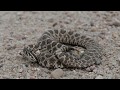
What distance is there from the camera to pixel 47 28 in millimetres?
13562

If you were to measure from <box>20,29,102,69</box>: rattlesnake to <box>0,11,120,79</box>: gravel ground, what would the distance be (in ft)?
0.65

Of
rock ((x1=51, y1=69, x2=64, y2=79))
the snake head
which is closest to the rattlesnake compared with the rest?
the snake head

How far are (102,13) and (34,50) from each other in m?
5.16

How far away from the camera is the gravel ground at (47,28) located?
970cm

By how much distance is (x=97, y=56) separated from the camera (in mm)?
10445

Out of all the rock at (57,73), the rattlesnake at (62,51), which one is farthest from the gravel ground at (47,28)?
the rattlesnake at (62,51)

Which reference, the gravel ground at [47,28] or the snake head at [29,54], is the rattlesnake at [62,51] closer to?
the snake head at [29,54]

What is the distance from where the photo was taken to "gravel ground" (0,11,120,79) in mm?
9703

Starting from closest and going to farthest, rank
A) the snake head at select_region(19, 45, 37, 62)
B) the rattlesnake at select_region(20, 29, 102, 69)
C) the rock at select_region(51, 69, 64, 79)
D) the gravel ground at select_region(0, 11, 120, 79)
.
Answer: the rock at select_region(51, 69, 64, 79) → the gravel ground at select_region(0, 11, 120, 79) → the rattlesnake at select_region(20, 29, 102, 69) → the snake head at select_region(19, 45, 37, 62)

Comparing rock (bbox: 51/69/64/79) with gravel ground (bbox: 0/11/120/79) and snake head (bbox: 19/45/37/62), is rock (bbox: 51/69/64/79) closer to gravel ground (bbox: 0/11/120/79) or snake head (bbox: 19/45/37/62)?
gravel ground (bbox: 0/11/120/79)

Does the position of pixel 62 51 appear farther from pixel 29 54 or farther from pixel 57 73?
pixel 57 73

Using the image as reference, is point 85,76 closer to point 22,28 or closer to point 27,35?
point 27,35

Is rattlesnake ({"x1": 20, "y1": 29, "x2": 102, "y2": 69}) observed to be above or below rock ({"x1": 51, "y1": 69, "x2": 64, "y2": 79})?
above

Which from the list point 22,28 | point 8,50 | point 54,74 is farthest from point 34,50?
point 22,28
